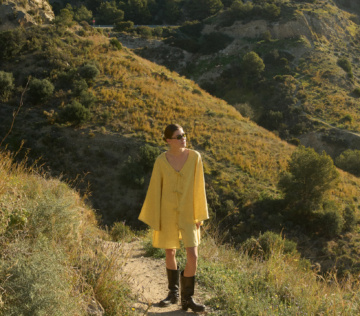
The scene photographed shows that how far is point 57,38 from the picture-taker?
25156 mm

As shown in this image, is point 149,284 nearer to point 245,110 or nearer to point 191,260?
point 191,260

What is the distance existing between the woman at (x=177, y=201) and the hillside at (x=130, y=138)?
334 inches

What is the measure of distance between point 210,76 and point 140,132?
25.3m

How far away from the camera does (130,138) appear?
1781 centimetres

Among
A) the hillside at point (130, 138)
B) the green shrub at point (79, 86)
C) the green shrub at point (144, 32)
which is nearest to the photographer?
the hillside at point (130, 138)

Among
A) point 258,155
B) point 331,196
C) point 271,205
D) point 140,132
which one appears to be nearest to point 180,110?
point 140,132

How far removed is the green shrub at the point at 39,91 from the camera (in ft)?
62.8

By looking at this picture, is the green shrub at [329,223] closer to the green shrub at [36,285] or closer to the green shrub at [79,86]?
the green shrub at [36,285]

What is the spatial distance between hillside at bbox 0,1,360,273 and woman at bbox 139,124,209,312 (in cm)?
849

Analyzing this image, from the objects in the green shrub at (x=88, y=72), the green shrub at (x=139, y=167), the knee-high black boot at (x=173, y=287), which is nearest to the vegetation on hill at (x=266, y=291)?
the knee-high black boot at (x=173, y=287)

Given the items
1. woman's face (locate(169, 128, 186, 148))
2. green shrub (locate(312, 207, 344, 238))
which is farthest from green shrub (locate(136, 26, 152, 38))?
woman's face (locate(169, 128, 186, 148))

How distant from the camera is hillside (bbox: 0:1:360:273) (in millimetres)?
14914

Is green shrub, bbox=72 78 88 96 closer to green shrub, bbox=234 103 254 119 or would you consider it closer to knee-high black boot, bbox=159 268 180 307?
green shrub, bbox=234 103 254 119

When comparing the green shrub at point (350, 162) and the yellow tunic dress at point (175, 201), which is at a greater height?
the yellow tunic dress at point (175, 201)
